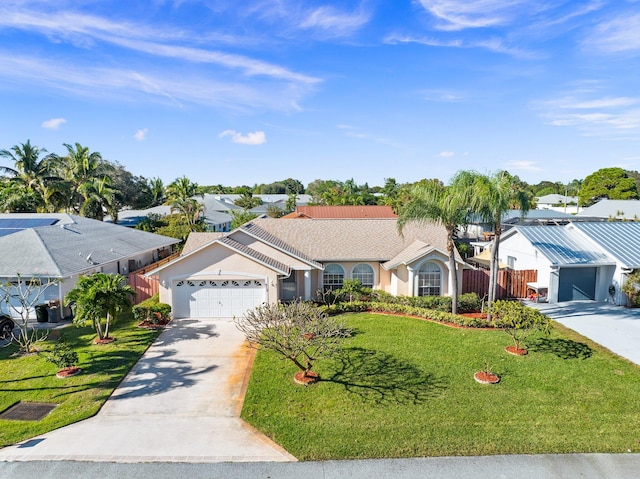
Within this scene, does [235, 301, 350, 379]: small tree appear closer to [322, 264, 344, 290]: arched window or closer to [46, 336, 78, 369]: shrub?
[46, 336, 78, 369]: shrub

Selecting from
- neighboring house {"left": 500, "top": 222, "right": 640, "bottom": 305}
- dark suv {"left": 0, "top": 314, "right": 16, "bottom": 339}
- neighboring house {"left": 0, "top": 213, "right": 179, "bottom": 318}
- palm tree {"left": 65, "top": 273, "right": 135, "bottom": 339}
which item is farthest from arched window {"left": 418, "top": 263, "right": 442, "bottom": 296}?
dark suv {"left": 0, "top": 314, "right": 16, "bottom": 339}

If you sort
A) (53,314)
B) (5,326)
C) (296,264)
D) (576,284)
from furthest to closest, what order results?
1. (576,284)
2. (296,264)
3. (53,314)
4. (5,326)

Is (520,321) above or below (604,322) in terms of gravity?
above

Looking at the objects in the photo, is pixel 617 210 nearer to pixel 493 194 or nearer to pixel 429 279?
pixel 429 279

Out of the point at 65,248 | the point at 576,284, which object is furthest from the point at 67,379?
the point at 576,284

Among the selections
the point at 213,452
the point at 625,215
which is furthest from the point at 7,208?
the point at 625,215

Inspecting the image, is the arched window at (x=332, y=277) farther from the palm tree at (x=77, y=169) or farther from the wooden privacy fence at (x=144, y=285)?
the palm tree at (x=77, y=169)

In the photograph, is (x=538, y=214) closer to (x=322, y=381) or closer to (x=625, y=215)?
(x=625, y=215)
